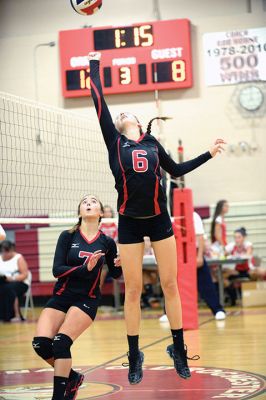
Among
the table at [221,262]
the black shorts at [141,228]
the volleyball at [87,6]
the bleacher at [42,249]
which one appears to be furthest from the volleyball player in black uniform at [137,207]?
the bleacher at [42,249]

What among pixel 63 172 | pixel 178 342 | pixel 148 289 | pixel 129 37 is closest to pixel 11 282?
pixel 63 172

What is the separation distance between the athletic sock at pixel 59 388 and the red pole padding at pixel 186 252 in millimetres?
4825

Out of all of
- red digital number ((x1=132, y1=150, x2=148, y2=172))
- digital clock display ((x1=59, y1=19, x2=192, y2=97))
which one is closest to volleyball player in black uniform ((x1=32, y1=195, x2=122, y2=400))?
red digital number ((x1=132, y1=150, x2=148, y2=172))

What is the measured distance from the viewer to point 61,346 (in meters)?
5.19

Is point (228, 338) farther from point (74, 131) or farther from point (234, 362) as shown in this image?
point (74, 131)

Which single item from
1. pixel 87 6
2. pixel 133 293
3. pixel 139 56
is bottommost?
pixel 133 293

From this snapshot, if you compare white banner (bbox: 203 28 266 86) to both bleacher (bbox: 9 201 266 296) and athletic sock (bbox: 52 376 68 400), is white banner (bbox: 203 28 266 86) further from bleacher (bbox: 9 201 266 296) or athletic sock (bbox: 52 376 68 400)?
athletic sock (bbox: 52 376 68 400)

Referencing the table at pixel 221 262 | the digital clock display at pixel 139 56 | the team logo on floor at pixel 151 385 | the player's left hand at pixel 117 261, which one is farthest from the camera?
the digital clock display at pixel 139 56

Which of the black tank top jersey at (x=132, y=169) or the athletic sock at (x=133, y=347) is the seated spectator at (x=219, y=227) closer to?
the athletic sock at (x=133, y=347)

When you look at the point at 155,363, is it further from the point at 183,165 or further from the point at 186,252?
the point at 186,252

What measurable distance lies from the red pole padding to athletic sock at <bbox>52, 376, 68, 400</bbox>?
15.8 feet

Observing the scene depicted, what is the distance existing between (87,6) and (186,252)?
11.0 ft

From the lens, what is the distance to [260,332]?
9344mm

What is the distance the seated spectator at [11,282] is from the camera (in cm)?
1319
